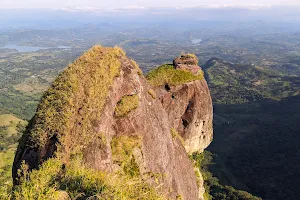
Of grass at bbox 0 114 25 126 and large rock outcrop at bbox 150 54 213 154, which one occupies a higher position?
large rock outcrop at bbox 150 54 213 154

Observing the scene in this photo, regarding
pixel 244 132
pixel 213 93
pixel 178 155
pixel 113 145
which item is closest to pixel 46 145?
pixel 113 145

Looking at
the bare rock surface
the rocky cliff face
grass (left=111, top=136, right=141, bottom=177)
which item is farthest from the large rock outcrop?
grass (left=111, top=136, right=141, bottom=177)

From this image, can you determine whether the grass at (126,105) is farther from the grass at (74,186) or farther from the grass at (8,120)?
the grass at (8,120)

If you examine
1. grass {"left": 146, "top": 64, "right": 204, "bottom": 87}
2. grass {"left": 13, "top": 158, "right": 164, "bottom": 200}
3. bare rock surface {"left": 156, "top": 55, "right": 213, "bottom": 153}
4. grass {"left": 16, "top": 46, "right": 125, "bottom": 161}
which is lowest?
bare rock surface {"left": 156, "top": 55, "right": 213, "bottom": 153}

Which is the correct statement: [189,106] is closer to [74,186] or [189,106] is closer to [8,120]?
[74,186]

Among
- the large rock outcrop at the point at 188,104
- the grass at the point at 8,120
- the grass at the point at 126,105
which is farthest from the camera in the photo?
the grass at the point at 8,120

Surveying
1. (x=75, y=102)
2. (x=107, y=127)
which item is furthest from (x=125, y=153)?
(x=75, y=102)

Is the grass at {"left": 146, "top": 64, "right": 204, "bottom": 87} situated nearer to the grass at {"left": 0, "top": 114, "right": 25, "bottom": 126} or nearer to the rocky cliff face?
the rocky cliff face

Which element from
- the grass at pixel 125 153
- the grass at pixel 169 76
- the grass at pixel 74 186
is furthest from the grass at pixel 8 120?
the grass at pixel 74 186
